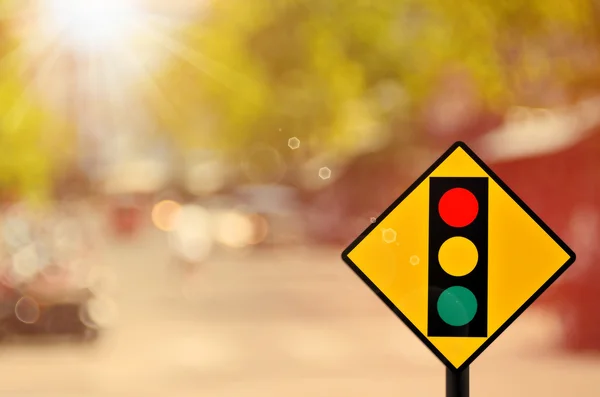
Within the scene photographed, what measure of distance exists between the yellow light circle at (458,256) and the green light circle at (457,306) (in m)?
0.03

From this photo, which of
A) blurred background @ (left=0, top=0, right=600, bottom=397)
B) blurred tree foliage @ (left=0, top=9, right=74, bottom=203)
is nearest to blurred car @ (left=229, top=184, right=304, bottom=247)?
blurred background @ (left=0, top=0, right=600, bottom=397)

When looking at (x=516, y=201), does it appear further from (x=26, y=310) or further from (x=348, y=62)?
(x=26, y=310)

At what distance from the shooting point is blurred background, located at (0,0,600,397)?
3.44 m

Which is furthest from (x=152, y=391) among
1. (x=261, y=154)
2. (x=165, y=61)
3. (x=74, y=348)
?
(x=165, y=61)

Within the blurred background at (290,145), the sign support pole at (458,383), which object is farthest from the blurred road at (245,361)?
the sign support pole at (458,383)

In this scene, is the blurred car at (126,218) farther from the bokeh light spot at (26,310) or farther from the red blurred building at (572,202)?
the red blurred building at (572,202)

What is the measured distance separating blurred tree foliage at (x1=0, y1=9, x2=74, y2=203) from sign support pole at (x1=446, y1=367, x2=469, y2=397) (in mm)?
3058

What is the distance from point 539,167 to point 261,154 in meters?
1.50

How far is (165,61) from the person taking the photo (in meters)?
3.70

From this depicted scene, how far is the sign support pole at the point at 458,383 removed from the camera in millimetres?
1021

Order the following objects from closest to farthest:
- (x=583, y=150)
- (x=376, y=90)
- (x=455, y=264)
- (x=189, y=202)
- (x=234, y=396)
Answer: (x=455, y=264) < (x=234, y=396) < (x=583, y=150) < (x=376, y=90) < (x=189, y=202)

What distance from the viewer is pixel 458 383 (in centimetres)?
102

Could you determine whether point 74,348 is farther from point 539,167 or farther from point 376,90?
point 539,167

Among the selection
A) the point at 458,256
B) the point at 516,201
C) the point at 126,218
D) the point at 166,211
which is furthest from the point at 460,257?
the point at 126,218
